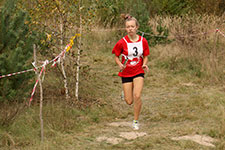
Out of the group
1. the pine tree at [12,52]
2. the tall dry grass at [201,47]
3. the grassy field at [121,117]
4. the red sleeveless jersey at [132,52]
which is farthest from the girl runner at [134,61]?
the tall dry grass at [201,47]

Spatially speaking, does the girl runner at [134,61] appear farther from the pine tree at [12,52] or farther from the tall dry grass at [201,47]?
the tall dry grass at [201,47]

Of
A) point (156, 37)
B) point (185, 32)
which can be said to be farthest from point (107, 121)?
point (156, 37)

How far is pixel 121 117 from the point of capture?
6891 mm

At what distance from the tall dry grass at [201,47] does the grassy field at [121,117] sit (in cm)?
33

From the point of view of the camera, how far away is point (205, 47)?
11734mm

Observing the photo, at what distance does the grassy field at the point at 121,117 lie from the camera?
16.4ft

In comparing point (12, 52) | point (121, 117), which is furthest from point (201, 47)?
point (12, 52)

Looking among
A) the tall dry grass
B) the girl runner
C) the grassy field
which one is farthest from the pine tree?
the tall dry grass

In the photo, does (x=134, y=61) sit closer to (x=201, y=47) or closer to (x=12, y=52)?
(x=12, y=52)

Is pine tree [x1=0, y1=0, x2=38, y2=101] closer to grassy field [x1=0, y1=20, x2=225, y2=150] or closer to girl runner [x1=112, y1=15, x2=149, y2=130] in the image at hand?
grassy field [x1=0, y1=20, x2=225, y2=150]

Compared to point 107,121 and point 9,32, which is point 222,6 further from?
point 9,32

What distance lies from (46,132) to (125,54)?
1.79 metres

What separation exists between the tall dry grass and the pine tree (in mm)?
5392

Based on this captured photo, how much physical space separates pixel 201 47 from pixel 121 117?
574cm
